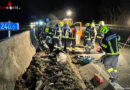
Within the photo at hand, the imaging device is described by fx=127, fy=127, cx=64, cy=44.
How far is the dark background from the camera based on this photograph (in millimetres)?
32156

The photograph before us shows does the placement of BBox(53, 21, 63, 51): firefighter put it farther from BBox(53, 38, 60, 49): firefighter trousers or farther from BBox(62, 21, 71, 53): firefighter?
BBox(62, 21, 71, 53): firefighter

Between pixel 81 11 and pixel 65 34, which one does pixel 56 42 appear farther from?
pixel 81 11

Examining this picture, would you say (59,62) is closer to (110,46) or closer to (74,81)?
(74,81)

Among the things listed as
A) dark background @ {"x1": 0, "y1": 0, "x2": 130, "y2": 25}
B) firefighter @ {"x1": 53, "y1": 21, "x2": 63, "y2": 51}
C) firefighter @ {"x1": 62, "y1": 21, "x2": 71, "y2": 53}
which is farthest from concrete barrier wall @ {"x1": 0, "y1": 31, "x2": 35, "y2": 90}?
dark background @ {"x1": 0, "y1": 0, "x2": 130, "y2": 25}

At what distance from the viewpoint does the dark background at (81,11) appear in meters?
32.2

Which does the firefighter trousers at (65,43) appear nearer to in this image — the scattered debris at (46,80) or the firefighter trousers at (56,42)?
the firefighter trousers at (56,42)

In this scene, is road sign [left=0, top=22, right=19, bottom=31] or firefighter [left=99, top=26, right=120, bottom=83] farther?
road sign [left=0, top=22, right=19, bottom=31]

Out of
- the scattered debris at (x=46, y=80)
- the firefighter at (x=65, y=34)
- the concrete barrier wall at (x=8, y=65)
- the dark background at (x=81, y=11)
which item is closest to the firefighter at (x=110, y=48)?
the scattered debris at (x=46, y=80)

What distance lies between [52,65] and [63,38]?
8.09ft

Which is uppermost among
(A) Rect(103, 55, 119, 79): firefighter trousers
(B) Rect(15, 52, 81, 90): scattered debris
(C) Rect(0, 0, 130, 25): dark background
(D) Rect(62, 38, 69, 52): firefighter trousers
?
(C) Rect(0, 0, 130, 25): dark background

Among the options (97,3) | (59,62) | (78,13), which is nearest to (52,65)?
(59,62)

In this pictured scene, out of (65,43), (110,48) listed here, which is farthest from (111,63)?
(65,43)

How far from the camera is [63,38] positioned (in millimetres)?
7840

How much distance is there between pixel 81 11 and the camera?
53.8 meters
